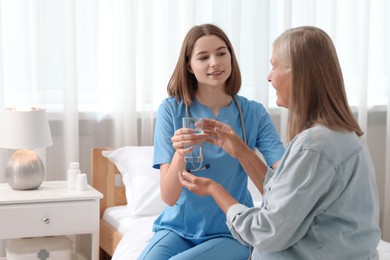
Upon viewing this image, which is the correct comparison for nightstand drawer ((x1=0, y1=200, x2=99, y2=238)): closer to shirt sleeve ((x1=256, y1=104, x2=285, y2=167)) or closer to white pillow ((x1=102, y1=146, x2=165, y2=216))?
white pillow ((x1=102, y1=146, x2=165, y2=216))

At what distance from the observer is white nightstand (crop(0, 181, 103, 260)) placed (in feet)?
9.53

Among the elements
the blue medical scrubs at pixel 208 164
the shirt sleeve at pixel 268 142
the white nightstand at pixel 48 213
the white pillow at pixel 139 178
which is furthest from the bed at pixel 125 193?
the shirt sleeve at pixel 268 142

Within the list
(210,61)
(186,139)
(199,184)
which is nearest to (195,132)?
(186,139)

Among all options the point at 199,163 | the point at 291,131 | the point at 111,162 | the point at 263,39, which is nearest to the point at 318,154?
the point at 291,131

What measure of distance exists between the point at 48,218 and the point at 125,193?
0.57 metres

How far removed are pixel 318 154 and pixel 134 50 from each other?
202 cm

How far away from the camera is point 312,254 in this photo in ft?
5.34

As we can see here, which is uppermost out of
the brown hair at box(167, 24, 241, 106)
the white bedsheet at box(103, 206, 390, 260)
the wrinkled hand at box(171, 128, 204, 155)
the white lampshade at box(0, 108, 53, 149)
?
the brown hair at box(167, 24, 241, 106)

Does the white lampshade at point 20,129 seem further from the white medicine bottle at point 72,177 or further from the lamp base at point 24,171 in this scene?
the white medicine bottle at point 72,177

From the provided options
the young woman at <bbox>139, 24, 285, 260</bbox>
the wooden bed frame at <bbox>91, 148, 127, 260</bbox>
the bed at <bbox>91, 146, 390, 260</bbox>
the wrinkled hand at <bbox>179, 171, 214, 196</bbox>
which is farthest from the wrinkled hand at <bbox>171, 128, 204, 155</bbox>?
the wooden bed frame at <bbox>91, 148, 127, 260</bbox>

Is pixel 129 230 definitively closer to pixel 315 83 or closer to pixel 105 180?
pixel 105 180

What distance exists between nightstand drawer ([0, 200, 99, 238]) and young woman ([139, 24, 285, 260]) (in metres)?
0.56

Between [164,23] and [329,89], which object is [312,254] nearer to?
[329,89]

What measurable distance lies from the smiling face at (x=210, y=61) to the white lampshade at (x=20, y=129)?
0.80 metres
